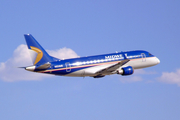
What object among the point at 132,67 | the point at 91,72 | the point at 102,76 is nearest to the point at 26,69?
the point at 91,72

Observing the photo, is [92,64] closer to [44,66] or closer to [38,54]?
[44,66]

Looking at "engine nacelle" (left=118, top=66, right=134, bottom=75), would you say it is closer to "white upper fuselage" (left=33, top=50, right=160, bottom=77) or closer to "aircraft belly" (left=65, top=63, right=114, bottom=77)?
"white upper fuselage" (left=33, top=50, right=160, bottom=77)

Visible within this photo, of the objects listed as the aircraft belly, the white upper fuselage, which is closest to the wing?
the white upper fuselage

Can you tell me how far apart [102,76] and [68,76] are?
29.3 ft

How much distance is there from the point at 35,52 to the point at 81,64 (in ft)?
32.0

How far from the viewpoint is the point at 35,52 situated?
63188 mm

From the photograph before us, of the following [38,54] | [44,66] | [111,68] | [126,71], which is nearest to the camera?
[44,66]

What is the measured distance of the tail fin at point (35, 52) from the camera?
63.0m

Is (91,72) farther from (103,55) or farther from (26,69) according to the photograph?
(26,69)

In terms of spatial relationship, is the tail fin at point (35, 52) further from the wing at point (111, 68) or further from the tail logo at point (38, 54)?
the wing at point (111, 68)

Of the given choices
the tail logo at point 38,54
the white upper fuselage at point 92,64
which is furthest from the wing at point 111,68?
the tail logo at point 38,54

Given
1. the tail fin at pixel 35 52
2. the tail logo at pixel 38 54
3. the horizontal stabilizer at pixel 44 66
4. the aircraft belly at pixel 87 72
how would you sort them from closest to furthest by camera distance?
the horizontal stabilizer at pixel 44 66 → the tail fin at pixel 35 52 → the tail logo at pixel 38 54 → the aircraft belly at pixel 87 72

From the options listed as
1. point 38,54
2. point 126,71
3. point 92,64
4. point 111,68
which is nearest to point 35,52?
point 38,54

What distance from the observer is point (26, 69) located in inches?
2387
